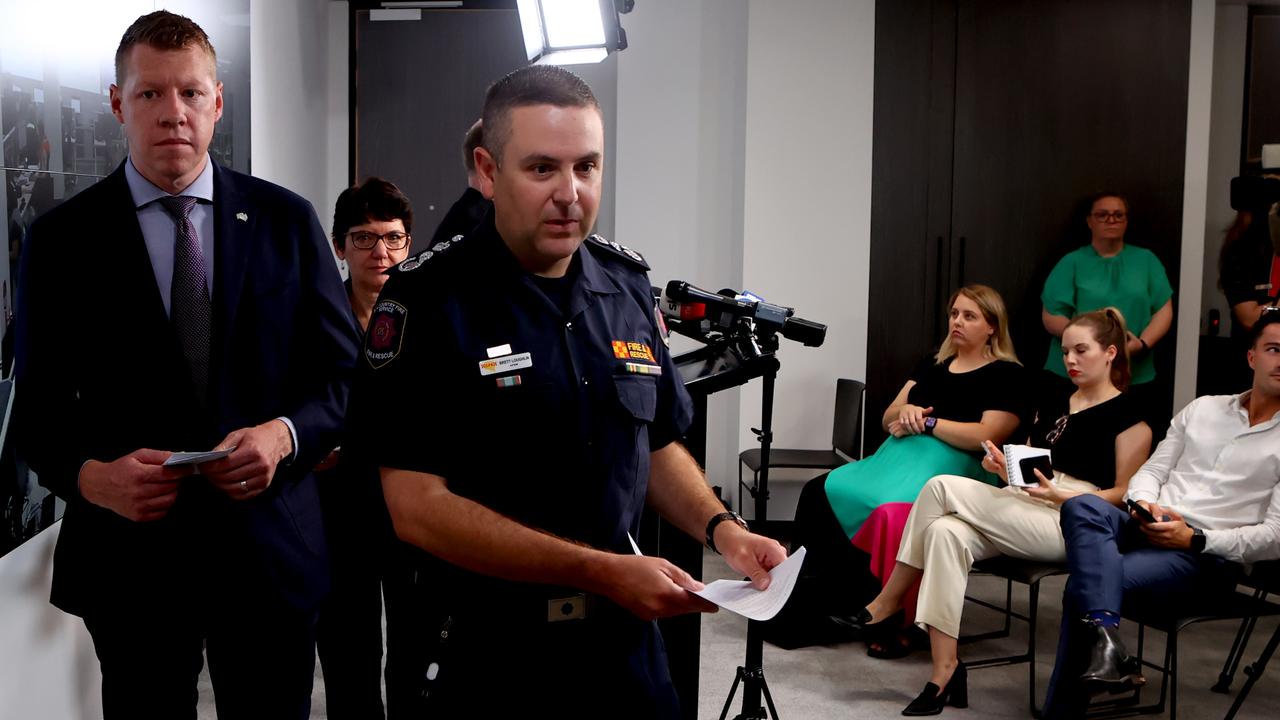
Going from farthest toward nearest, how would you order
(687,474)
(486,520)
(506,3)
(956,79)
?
(506,3)
(956,79)
(687,474)
(486,520)

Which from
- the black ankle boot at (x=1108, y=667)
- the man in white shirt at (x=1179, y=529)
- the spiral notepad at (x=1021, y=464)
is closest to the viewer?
the black ankle boot at (x=1108, y=667)

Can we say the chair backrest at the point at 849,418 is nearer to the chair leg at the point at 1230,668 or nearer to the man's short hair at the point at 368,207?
the chair leg at the point at 1230,668

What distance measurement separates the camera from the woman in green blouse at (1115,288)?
196 inches

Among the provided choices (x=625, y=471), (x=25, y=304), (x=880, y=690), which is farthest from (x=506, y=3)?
(x=625, y=471)

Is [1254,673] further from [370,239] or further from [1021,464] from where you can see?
[370,239]

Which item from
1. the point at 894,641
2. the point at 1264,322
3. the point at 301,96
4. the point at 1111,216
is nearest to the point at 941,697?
the point at 894,641

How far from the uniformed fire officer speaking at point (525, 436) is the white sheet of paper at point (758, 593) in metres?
0.04

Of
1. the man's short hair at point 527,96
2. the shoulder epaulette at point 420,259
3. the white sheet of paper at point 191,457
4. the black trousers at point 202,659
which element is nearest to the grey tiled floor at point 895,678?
the black trousers at point 202,659

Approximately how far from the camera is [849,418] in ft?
16.3

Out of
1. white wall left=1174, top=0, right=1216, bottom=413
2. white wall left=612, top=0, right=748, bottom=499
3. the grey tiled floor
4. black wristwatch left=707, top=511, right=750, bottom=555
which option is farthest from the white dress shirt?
white wall left=612, top=0, right=748, bottom=499

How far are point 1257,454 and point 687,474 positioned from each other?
2.31 metres

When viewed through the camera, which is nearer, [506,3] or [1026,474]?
[1026,474]

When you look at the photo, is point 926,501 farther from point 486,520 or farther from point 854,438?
point 486,520

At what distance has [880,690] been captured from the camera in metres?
3.44
